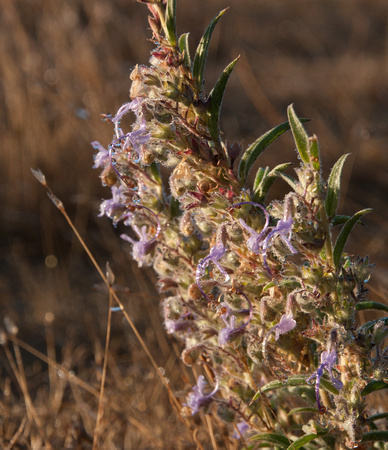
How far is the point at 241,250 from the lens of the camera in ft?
3.02

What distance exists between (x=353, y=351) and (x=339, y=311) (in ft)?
0.21

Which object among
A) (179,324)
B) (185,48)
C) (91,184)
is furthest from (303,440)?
(91,184)

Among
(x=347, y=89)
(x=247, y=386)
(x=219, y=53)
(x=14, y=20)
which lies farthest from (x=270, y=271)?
(x=219, y=53)

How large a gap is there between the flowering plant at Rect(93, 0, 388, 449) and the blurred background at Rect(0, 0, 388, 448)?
1.17ft

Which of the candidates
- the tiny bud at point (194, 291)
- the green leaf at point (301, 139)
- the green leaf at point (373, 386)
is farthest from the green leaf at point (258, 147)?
the green leaf at point (373, 386)

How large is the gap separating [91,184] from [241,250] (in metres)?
3.21

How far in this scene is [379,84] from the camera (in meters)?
5.80

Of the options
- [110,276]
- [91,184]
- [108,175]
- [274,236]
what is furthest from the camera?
[91,184]

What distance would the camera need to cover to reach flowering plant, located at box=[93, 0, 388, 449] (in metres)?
0.82

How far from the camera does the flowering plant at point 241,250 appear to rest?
82cm

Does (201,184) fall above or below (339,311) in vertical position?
above

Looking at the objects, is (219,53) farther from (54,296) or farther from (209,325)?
(209,325)

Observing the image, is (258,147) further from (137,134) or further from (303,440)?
(303,440)

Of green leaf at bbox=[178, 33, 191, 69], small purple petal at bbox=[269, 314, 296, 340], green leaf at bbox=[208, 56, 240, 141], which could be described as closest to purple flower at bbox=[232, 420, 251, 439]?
small purple petal at bbox=[269, 314, 296, 340]
